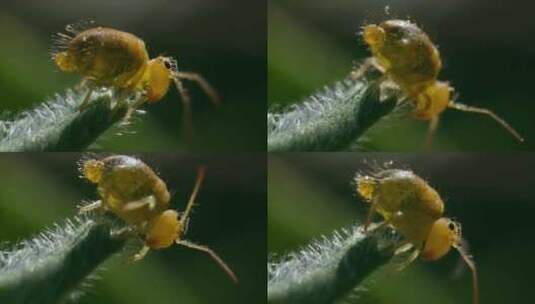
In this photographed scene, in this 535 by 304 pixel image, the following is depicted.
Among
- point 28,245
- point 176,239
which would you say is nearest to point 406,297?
point 176,239

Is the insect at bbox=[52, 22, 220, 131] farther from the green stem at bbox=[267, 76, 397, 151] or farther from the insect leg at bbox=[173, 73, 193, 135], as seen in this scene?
the green stem at bbox=[267, 76, 397, 151]

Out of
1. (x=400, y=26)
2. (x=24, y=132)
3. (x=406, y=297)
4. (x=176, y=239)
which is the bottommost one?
(x=406, y=297)

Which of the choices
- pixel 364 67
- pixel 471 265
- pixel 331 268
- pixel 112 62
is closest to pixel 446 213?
pixel 471 265

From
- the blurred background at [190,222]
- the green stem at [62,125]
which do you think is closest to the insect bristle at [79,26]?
the green stem at [62,125]

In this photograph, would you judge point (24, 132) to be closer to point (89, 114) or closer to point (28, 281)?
A: point (89, 114)

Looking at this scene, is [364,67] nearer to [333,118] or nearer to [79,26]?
[333,118]
